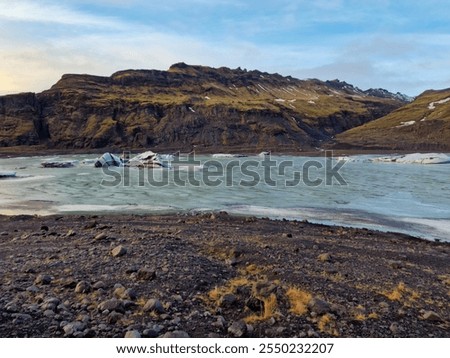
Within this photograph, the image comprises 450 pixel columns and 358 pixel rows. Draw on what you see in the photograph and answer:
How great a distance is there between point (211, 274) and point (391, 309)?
10.9 ft

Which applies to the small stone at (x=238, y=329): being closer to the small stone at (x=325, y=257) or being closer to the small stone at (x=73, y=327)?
the small stone at (x=73, y=327)

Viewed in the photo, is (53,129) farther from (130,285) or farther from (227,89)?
(130,285)

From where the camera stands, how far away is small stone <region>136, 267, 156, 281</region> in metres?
7.66

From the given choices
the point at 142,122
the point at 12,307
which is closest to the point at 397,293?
the point at 12,307

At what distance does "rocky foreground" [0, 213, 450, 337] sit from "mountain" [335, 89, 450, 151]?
3738 inches

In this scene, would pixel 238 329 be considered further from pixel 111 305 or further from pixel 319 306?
pixel 111 305

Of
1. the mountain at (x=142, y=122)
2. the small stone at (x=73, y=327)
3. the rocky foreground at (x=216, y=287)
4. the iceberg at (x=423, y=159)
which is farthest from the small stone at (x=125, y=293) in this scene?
the mountain at (x=142, y=122)

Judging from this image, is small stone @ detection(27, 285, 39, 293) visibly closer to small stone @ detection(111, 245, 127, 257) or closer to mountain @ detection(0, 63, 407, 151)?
small stone @ detection(111, 245, 127, 257)

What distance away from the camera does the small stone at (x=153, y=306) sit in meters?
6.27

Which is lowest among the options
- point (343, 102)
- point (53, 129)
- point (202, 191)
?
point (202, 191)

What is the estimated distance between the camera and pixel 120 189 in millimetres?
29828

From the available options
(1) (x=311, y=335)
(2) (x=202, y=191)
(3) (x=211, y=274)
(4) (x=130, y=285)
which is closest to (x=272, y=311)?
(1) (x=311, y=335)

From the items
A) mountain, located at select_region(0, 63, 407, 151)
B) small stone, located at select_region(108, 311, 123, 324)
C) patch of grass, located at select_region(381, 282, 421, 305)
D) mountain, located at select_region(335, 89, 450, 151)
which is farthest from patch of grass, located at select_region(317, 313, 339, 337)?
mountain, located at select_region(335, 89, 450, 151)

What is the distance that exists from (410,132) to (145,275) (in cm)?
Result: 11568
